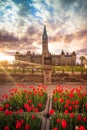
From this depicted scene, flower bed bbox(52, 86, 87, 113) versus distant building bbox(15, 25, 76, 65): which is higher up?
distant building bbox(15, 25, 76, 65)

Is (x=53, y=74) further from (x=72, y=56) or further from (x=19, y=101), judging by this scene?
(x=72, y=56)

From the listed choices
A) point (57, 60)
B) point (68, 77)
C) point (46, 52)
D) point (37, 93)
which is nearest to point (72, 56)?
point (57, 60)

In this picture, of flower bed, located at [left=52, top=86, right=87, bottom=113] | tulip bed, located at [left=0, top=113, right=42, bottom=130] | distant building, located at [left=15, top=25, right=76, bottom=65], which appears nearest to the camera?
tulip bed, located at [left=0, top=113, right=42, bottom=130]

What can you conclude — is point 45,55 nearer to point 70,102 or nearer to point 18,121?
point 70,102

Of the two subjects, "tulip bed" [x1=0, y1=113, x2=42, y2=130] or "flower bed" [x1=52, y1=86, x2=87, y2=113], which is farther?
"flower bed" [x1=52, y1=86, x2=87, y2=113]

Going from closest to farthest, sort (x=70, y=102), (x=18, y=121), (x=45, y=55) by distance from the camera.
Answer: (x=18, y=121) < (x=70, y=102) < (x=45, y=55)

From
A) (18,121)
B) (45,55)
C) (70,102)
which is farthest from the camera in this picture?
(45,55)

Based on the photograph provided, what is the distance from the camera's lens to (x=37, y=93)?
22.2ft

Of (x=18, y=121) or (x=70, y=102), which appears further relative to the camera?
(x=70, y=102)

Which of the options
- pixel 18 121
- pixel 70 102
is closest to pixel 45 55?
pixel 70 102

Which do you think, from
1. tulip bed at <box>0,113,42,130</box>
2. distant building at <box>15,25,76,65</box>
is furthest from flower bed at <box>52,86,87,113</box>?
distant building at <box>15,25,76,65</box>

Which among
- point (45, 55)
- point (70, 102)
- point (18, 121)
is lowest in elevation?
point (18, 121)

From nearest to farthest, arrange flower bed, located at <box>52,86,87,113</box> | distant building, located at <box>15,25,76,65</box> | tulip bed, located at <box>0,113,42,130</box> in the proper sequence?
tulip bed, located at <box>0,113,42,130</box>, flower bed, located at <box>52,86,87,113</box>, distant building, located at <box>15,25,76,65</box>

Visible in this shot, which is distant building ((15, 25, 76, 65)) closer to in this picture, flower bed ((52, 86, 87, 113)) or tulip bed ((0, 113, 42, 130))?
flower bed ((52, 86, 87, 113))
